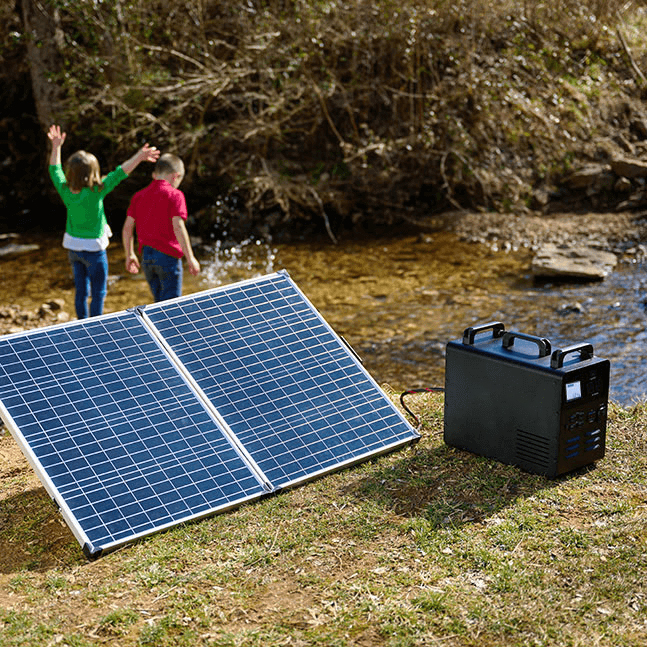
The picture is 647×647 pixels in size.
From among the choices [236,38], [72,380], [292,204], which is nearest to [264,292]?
[72,380]

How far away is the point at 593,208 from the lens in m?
15.6

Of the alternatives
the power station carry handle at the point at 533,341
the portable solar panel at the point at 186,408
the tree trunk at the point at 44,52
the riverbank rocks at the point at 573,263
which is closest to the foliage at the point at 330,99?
the tree trunk at the point at 44,52

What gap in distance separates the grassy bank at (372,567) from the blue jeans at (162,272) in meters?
2.86

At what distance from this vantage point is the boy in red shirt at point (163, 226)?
783 centimetres

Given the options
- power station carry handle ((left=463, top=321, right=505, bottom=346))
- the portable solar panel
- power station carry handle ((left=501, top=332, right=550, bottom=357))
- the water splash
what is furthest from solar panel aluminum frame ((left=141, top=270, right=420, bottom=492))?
the water splash

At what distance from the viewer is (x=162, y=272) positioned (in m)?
8.16

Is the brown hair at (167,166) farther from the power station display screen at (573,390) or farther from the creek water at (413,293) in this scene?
the power station display screen at (573,390)

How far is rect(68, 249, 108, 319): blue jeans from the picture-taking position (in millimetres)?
8336

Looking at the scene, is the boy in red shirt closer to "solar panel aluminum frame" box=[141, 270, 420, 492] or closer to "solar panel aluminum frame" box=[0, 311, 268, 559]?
"solar panel aluminum frame" box=[141, 270, 420, 492]

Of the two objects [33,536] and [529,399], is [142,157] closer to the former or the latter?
[33,536]

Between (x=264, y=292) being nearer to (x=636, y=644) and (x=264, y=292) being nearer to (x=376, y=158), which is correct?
(x=636, y=644)

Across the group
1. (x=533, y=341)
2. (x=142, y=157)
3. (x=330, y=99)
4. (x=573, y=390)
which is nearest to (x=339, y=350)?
(x=533, y=341)

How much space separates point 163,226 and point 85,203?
2.71 feet

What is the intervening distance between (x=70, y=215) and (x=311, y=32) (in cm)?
835
